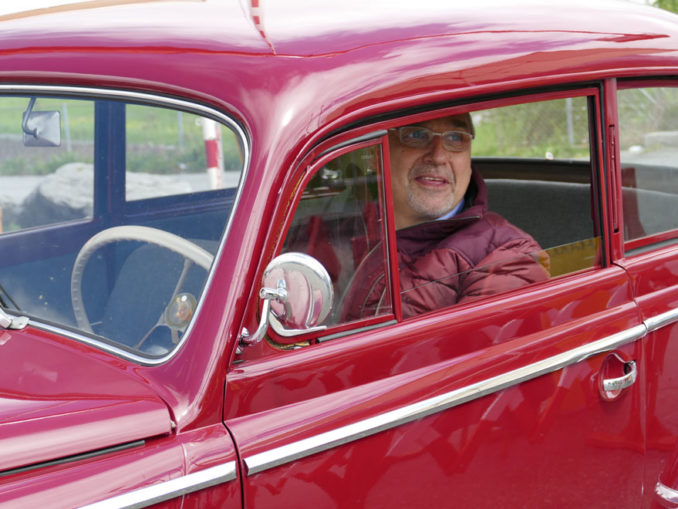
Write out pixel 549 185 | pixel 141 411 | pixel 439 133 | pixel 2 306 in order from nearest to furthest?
pixel 141 411
pixel 2 306
pixel 439 133
pixel 549 185

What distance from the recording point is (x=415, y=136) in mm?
2029

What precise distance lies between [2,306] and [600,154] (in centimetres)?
152

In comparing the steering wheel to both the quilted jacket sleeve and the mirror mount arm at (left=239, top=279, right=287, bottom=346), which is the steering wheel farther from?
the quilted jacket sleeve

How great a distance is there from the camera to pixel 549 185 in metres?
3.18

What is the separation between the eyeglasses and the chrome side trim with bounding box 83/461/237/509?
84cm

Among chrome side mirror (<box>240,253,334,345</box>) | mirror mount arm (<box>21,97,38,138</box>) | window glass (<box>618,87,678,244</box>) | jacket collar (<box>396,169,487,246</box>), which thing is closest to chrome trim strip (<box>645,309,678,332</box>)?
window glass (<box>618,87,678,244</box>)

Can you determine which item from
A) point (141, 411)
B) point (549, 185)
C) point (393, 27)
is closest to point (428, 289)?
point (393, 27)

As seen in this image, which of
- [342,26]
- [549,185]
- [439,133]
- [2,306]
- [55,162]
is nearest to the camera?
[2,306]

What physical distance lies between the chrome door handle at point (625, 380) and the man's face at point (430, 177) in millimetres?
637

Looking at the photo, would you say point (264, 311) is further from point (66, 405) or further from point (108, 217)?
point (108, 217)

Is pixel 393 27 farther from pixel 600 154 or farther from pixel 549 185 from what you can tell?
pixel 549 185

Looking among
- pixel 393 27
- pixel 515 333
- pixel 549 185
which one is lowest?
pixel 515 333

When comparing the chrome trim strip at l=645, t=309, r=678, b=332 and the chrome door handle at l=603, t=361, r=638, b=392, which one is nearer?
the chrome door handle at l=603, t=361, r=638, b=392

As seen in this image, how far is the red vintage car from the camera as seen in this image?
1514 millimetres
